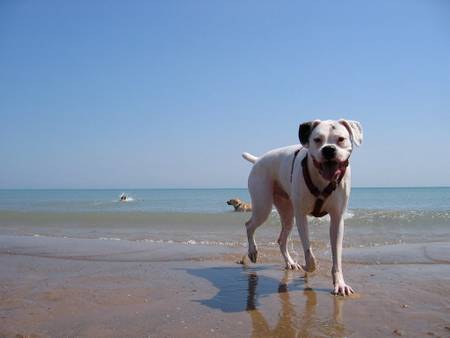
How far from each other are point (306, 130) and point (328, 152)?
1.47 ft

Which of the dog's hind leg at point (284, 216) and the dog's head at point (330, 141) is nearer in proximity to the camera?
the dog's head at point (330, 141)

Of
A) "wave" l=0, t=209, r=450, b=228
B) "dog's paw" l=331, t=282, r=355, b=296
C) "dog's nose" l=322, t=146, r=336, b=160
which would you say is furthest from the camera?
"wave" l=0, t=209, r=450, b=228

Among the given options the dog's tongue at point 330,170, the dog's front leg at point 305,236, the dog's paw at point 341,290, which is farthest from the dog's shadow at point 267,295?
the dog's tongue at point 330,170

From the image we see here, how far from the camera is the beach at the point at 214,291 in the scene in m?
Result: 2.87

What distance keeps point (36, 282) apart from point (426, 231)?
8056 mm

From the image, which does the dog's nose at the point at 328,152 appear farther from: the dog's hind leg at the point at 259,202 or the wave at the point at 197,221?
the wave at the point at 197,221

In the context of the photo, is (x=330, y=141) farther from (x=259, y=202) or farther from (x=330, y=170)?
(x=259, y=202)

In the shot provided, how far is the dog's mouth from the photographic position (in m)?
3.47

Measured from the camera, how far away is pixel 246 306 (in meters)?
3.39

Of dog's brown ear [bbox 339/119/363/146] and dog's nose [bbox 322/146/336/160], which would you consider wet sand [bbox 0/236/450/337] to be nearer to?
dog's nose [bbox 322/146/336/160]

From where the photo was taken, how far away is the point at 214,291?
156 inches

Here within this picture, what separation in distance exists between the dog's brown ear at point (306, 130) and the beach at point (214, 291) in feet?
4.42

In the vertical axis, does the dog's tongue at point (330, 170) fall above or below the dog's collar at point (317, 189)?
above

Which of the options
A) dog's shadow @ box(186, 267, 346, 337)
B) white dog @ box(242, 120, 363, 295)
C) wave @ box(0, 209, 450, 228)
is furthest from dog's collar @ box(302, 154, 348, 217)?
wave @ box(0, 209, 450, 228)
